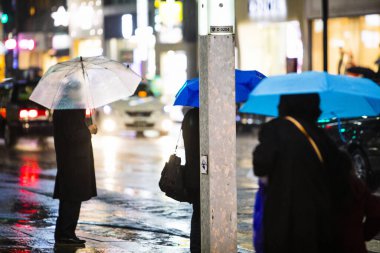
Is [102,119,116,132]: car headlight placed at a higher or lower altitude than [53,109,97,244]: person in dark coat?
lower

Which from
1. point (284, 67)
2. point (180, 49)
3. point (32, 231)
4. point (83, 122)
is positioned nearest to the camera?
point (83, 122)

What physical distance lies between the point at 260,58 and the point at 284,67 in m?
1.32

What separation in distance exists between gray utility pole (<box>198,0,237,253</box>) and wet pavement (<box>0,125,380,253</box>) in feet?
6.27

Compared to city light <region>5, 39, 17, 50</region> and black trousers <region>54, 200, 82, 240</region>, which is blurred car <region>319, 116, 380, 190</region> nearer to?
black trousers <region>54, 200, 82, 240</region>

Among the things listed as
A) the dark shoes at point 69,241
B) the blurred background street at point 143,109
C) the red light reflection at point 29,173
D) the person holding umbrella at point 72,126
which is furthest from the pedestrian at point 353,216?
the red light reflection at point 29,173

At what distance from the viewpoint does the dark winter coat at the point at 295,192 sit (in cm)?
544

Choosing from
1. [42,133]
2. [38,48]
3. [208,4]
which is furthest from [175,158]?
[38,48]

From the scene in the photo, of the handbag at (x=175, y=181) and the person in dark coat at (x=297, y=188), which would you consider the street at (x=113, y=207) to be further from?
the person in dark coat at (x=297, y=188)

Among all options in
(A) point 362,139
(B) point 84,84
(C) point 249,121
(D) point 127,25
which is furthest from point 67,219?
(D) point 127,25

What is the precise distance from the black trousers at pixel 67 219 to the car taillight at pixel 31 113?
1437 cm

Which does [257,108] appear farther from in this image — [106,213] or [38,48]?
[38,48]

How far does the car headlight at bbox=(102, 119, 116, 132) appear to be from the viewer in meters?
27.7

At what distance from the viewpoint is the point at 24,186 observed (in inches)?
606

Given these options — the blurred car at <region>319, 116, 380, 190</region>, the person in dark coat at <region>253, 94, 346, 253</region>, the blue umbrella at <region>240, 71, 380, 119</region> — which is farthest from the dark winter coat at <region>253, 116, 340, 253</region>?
the blurred car at <region>319, 116, 380, 190</region>
